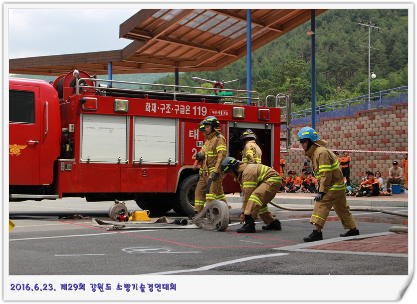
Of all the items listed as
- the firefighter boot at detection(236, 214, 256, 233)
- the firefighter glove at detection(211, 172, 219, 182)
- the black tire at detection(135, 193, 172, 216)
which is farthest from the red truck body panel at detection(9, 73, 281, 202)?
the firefighter boot at detection(236, 214, 256, 233)

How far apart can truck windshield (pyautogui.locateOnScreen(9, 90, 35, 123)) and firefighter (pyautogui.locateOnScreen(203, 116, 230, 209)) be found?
3387mm

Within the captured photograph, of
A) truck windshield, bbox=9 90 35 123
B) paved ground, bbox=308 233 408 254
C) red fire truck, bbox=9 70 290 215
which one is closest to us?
paved ground, bbox=308 233 408 254

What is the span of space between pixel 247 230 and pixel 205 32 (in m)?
12.5

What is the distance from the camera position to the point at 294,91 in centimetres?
8800

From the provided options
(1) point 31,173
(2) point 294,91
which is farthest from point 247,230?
(2) point 294,91

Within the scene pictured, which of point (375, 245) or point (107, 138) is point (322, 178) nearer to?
point (375, 245)

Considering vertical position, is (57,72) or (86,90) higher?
(57,72)

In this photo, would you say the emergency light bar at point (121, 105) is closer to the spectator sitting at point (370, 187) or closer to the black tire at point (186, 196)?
the black tire at point (186, 196)

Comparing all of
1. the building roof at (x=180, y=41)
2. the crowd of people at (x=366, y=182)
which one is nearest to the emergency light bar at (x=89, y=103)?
the building roof at (x=180, y=41)

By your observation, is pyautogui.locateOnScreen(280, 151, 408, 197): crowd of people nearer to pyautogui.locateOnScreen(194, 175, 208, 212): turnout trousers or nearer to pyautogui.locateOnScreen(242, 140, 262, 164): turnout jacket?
pyautogui.locateOnScreen(242, 140, 262, 164): turnout jacket

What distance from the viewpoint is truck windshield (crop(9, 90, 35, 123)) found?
9812 mm

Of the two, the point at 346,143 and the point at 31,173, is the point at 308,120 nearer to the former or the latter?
the point at 346,143

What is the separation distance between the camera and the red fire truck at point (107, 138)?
32.5ft

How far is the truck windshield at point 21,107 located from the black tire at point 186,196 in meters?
3.38
